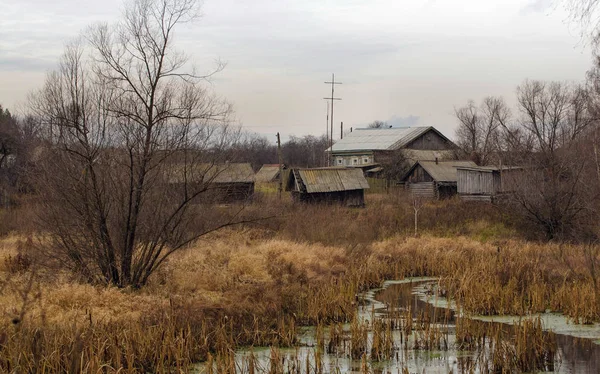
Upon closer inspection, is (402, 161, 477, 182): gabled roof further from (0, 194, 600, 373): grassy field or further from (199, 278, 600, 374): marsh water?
(199, 278, 600, 374): marsh water

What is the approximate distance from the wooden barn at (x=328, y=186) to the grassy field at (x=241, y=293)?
812cm

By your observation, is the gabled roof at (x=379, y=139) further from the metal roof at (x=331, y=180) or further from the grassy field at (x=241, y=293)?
the grassy field at (x=241, y=293)

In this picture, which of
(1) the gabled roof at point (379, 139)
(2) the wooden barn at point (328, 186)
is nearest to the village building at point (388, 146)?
(1) the gabled roof at point (379, 139)

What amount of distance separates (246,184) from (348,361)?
27221mm

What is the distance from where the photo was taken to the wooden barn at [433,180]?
132 ft

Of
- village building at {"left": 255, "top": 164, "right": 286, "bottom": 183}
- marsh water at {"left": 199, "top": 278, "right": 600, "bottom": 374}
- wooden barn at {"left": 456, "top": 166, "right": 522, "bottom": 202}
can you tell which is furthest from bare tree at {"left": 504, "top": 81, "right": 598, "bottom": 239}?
village building at {"left": 255, "top": 164, "right": 286, "bottom": 183}

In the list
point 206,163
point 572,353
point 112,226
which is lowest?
point 572,353

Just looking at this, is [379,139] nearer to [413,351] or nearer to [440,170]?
[440,170]

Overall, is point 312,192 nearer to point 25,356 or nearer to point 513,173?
point 513,173

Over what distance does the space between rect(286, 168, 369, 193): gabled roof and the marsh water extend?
2335 centimetres

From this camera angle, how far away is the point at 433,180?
40.6 meters

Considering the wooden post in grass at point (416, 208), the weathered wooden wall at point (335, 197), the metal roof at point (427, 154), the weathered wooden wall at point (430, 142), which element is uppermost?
the weathered wooden wall at point (430, 142)

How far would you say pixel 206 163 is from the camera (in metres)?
14.3

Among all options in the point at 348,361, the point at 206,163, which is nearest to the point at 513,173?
the point at 206,163
